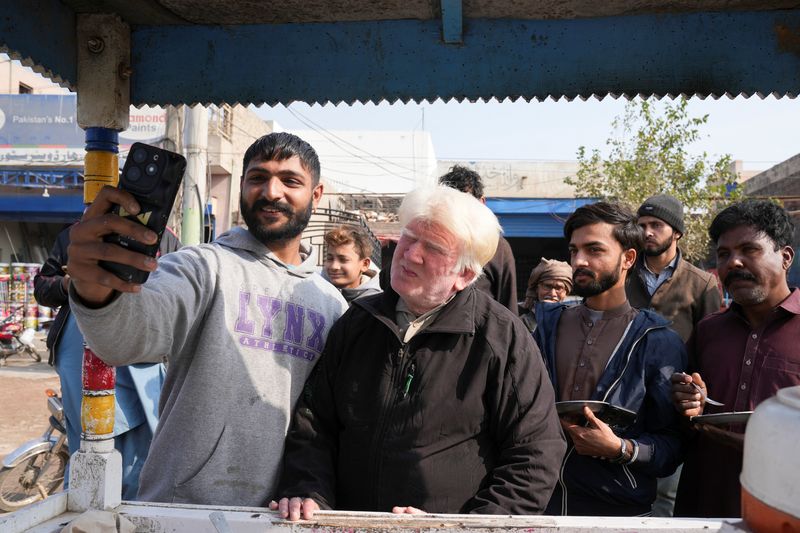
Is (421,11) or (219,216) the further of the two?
(219,216)

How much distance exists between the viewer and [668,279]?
3.43 meters

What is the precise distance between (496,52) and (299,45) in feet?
2.32

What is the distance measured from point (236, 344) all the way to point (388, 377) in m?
0.47

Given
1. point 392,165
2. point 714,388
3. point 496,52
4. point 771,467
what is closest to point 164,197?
point 771,467

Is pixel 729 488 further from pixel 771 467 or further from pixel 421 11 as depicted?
pixel 421 11

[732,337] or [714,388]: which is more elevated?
[732,337]

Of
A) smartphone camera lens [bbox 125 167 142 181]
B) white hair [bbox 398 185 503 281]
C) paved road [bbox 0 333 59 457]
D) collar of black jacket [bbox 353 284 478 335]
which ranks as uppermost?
smartphone camera lens [bbox 125 167 142 181]

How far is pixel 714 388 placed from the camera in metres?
2.39

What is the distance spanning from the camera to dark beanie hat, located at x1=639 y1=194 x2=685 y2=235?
140 inches

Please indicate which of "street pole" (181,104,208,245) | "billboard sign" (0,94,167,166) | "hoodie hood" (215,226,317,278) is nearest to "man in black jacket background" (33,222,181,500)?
"hoodie hood" (215,226,317,278)

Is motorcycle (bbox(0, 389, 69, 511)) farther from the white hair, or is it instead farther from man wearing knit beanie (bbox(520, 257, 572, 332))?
the white hair

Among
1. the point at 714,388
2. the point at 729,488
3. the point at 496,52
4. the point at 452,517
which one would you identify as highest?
the point at 496,52

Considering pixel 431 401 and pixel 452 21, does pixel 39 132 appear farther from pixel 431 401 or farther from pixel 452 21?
pixel 431 401

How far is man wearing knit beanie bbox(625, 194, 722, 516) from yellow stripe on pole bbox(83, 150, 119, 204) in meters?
2.68
